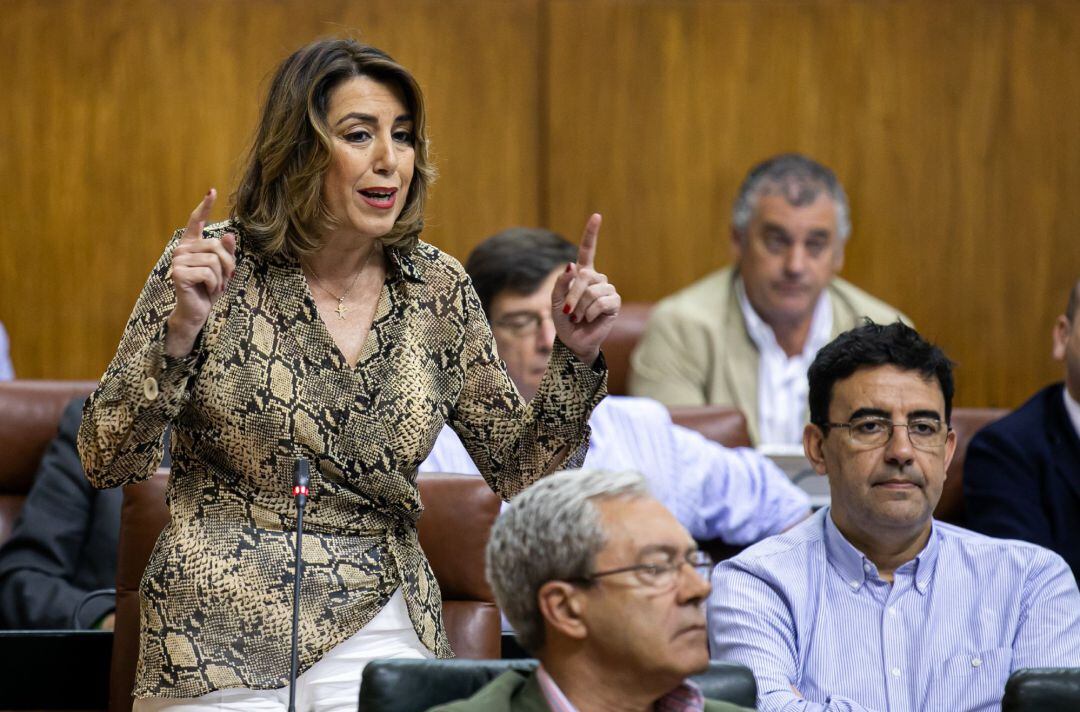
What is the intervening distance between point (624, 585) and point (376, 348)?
1.92ft

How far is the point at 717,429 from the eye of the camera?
3.28 meters

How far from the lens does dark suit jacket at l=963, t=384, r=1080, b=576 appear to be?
111 inches

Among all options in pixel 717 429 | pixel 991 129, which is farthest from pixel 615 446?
pixel 991 129

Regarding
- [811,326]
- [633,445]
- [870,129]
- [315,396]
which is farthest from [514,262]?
[870,129]

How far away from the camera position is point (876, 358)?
93.4 inches

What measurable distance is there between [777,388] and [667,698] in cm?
252

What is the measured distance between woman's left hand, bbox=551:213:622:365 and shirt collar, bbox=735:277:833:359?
6.79 ft

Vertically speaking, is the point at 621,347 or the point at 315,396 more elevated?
the point at 315,396

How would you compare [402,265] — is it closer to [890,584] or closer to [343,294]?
[343,294]

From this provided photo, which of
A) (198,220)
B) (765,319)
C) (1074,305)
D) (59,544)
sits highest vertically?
(198,220)

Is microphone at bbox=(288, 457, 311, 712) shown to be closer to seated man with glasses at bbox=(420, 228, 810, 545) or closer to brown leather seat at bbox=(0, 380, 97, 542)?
seated man with glasses at bbox=(420, 228, 810, 545)

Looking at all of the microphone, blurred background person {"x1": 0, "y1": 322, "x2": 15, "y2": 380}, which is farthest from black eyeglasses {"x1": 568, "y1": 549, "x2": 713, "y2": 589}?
blurred background person {"x1": 0, "y1": 322, "x2": 15, "y2": 380}

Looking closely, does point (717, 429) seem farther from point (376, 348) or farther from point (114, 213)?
point (114, 213)

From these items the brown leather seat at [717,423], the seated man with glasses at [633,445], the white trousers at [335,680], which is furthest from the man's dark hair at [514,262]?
the white trousers at [335,680]
